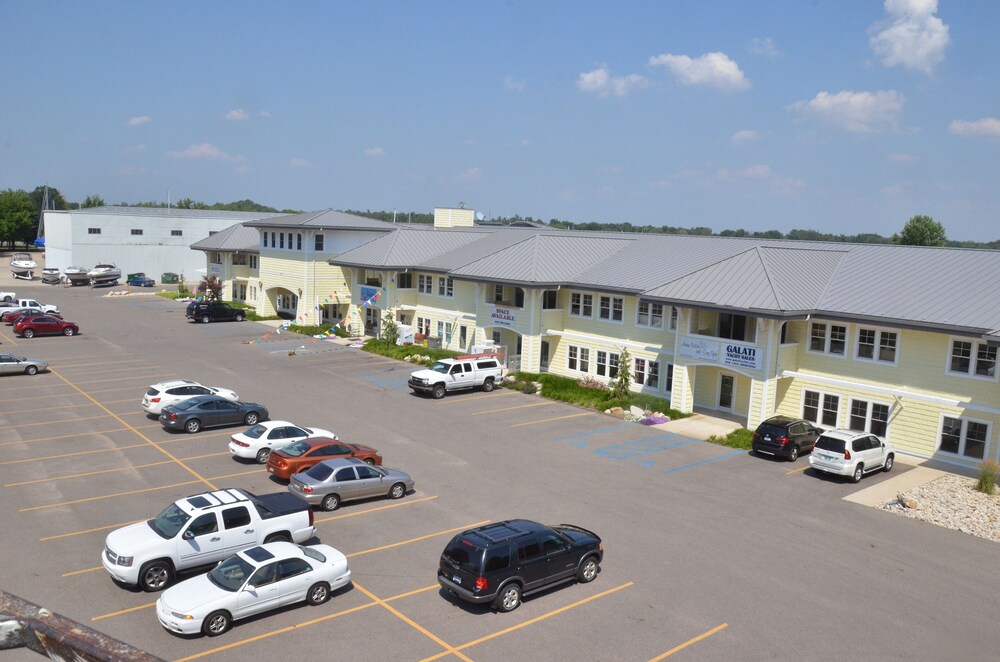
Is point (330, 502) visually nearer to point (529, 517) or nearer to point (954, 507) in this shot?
point (529, 517)

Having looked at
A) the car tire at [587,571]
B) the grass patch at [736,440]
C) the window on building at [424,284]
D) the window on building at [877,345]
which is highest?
the window on building at [424,284]

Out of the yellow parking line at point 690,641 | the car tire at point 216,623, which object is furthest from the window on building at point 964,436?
the car tire at point 216,623

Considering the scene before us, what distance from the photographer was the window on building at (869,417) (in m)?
31.0

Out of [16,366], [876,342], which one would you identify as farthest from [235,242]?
[876,342]

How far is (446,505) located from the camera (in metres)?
23.3

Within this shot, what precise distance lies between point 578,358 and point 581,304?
2.93 m

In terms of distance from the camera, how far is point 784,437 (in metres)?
29.2

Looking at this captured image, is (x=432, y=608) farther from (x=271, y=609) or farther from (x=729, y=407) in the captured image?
(x=729, y=407)

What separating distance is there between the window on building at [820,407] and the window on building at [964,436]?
405 centimetres

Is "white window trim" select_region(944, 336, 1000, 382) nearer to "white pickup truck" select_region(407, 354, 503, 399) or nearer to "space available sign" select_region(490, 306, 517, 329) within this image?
"white pickup truck" select_region(407, 354, 503, 399)

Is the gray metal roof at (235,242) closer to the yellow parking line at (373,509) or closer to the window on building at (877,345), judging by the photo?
the yellow parking line at (373,509)

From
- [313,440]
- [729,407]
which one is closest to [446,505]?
[313,440]

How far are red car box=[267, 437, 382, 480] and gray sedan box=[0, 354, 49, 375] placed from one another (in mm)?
22422

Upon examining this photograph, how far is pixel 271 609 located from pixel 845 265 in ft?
97.3
